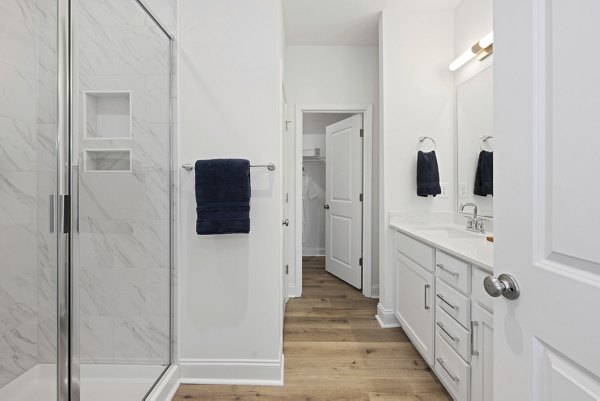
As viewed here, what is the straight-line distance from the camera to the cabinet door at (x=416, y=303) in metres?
1.87

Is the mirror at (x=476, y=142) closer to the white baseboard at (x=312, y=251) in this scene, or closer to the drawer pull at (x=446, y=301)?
the drawer pull at (x=446, y=301)

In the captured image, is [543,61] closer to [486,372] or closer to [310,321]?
[486,372]

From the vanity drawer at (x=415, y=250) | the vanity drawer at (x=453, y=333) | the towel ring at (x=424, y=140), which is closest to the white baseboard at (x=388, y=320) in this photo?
the vanity drawer at (x=415, y=250)

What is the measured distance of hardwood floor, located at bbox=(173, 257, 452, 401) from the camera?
5.67 ft

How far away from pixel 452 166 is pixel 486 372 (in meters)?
1.80

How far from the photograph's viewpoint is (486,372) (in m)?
1.30

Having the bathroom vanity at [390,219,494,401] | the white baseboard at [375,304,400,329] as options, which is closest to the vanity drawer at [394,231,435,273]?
the bathroom vanity at [390,219,494,401]

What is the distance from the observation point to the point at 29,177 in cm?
112

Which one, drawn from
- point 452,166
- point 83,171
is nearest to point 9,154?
point 83,171

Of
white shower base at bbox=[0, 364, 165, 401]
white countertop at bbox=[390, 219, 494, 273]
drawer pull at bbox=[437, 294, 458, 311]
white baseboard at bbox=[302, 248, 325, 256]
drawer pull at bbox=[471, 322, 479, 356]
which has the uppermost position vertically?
white countertop at bbox=[390, 219, 494, 273]

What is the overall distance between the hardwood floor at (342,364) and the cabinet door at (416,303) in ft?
0.50

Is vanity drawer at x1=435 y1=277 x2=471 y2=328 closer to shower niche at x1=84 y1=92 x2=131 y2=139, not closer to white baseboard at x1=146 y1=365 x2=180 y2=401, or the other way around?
white baseboard at x1=146 y1=365 x2=180 y2=401

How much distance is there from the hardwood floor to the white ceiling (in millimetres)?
2651

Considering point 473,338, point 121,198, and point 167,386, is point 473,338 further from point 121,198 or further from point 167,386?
point 121,198
